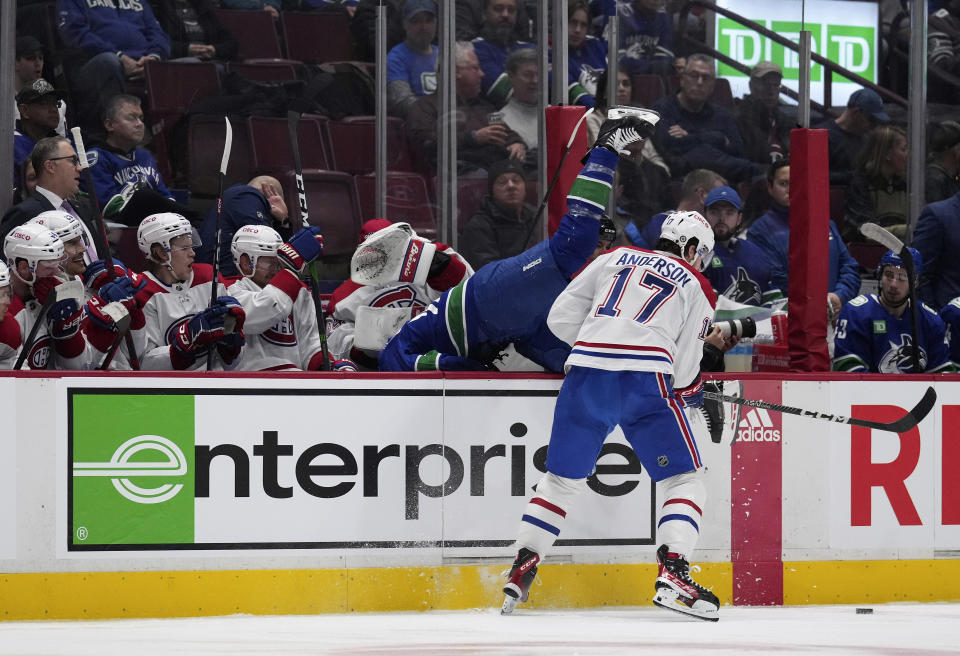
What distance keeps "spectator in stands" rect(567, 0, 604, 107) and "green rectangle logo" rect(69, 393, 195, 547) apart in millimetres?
2489

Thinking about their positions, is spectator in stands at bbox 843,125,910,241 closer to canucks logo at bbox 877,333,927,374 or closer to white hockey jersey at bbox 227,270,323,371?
canucks logo at bbox 877,333,927,374

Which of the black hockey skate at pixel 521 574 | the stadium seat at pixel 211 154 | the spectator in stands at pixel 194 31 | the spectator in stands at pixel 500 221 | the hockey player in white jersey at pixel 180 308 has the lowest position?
the black hockey skate at pixel 521 574

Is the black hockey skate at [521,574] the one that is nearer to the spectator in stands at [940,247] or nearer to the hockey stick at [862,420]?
the hockey stick at [862,420]

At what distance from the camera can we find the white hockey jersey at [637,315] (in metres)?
3.65

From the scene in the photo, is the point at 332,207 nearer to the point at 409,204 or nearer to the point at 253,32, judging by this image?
the point at 409,204

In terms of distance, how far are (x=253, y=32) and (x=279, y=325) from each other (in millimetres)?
1682

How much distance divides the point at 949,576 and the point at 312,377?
6.91 feet

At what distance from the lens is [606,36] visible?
18.2 feet

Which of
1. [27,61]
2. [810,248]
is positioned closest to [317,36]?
[27,61]

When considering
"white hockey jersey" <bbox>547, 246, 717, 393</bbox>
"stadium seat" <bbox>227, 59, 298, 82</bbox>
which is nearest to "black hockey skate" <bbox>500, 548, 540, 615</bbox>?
"white hockey jersey" <bbox>547, 246, 717, 393</bbox>

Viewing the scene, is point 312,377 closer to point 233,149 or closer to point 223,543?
point 223,543

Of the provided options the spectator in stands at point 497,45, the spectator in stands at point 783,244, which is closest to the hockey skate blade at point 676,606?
the spectator in stands at point 783,244

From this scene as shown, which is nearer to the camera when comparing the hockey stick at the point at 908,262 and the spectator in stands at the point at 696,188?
the hockey stick at the point at 908,262

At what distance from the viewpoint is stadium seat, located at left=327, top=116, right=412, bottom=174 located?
530 cm
